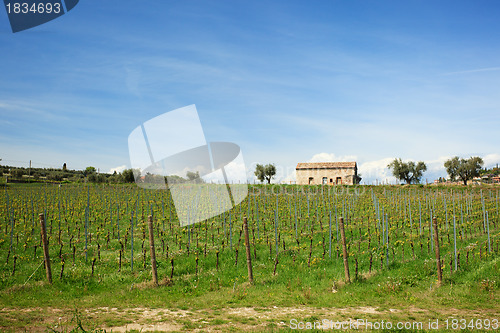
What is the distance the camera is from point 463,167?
66000 millimetres

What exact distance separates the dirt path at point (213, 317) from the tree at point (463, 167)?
65.6m

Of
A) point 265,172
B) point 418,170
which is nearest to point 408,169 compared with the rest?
point 418,170

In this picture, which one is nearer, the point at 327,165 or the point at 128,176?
the point at 128,176

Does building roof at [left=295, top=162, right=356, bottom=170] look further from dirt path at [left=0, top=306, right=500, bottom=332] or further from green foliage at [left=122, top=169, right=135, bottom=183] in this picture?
dirt path at [left=0, top=306, right=500, bottom=332]

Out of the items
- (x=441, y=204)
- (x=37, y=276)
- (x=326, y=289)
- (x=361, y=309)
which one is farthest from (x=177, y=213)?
(x=441, y=204)

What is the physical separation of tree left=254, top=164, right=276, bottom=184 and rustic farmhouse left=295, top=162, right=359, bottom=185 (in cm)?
1333

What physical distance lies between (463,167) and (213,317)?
7097 centimetres

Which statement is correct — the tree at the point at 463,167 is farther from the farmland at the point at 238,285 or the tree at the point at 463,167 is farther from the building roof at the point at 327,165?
the farmland at the point at 238,285

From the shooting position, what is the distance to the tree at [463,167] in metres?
65.1

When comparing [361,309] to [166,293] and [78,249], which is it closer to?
[166,293]

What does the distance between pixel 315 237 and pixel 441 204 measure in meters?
16.3

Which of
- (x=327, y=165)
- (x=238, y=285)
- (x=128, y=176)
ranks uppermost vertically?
(x=327, y=165)

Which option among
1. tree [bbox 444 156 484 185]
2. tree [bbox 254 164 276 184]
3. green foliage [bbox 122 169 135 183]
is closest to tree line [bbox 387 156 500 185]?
tree [bbox 444 156 484 185]

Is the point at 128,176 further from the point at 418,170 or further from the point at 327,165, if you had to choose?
the point at 418,170
